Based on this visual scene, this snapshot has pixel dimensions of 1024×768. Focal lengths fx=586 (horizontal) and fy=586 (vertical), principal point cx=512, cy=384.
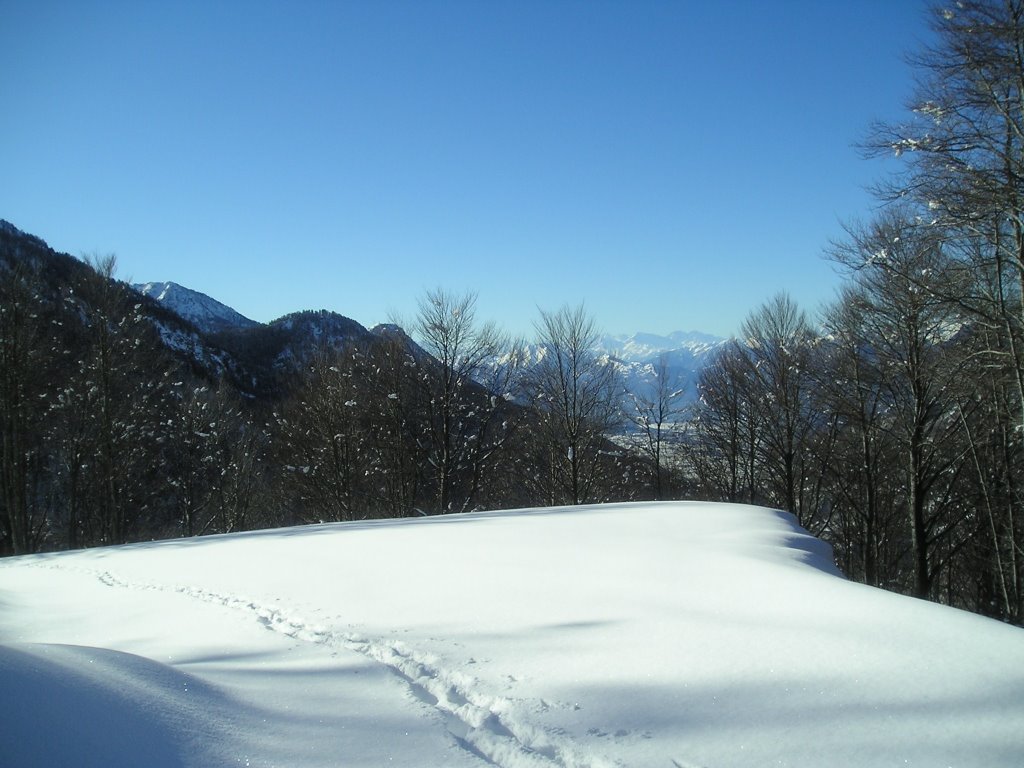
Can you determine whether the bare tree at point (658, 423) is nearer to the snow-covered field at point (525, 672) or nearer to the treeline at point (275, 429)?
the treeline at point (275, 429)

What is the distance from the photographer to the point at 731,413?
23672 mm

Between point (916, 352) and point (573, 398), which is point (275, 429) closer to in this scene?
point (573, 398)

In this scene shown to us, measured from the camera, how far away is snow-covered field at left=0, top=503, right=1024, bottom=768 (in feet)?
8.77

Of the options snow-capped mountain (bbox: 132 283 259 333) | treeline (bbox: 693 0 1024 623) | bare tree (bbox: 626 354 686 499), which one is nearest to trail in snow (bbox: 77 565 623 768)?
treeline (bbox: 693 0 1024 623)

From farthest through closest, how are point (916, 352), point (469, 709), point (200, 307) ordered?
point (200, 307) → point (916, 352) → point (469, 709)

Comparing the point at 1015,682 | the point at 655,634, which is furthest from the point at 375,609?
the point at 1015,682

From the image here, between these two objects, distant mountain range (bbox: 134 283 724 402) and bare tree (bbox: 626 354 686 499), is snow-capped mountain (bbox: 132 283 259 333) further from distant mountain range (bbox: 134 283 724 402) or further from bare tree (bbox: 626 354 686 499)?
bare tree (bbox: 626 354 686 499)

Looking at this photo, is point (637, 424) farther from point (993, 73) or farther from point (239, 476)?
point (993, 73)

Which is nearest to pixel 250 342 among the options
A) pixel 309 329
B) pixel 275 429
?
pixel 309 329

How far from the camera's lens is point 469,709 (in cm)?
323

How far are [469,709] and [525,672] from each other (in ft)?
1.64

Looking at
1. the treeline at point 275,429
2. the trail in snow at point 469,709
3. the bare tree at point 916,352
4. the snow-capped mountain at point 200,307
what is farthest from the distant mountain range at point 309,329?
the trail in snow at point 469,709

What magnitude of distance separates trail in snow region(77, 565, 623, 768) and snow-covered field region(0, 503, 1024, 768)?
1 centimetres

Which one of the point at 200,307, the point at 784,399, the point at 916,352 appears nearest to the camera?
the point at 916,352
